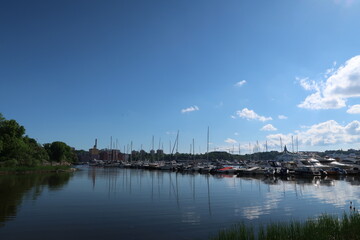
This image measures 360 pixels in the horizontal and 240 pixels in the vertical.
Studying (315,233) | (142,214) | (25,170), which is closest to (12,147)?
(25,170)

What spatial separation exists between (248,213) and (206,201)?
7769 mm

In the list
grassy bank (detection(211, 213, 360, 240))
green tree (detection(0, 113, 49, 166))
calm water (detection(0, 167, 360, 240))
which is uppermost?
green tree (detection(0, 113, 49, 166))

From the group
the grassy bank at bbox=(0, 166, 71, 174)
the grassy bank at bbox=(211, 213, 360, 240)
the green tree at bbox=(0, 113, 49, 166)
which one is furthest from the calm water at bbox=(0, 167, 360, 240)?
the green tree at bbox=(0, 113, 49, 166)

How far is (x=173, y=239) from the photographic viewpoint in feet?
51.8

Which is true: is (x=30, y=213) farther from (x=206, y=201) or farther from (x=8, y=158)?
(x=8, y=158)

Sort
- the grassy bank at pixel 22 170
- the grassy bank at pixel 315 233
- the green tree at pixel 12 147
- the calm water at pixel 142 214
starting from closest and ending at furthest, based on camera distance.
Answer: the grassy bank at pixel 315 233, the calm water at pixel 142 214, the grassy bank at pixel 22 170, the green tree at pixel 12 147

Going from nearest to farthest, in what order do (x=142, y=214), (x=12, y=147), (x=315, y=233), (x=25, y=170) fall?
(x=315, y=233)
(x=142, y=214)
(x=25, y=170)
(x=12, y=147)

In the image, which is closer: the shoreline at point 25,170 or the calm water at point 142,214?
the calm water at point 142,214

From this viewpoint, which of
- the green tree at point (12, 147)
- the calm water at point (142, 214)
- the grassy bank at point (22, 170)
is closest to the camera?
the calm water at point (142, 214)

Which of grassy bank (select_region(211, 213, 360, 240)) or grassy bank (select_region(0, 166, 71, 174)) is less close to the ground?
grassy bank (select_region(211, 213, 360, 240))

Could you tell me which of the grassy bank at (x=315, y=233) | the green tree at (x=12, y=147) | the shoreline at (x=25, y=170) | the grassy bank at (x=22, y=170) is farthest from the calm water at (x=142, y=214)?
the green tree at (x=12, y=147)

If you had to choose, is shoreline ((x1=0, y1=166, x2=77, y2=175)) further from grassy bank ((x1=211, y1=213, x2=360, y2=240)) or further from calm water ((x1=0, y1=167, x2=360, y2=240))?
grassy bank ((x1=211, y1=213, x2=360, y2=240))

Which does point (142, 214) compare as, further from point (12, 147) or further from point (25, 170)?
point (12, 147)

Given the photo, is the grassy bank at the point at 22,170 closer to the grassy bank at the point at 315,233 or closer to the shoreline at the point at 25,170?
the shoreline at the point at 25,170
